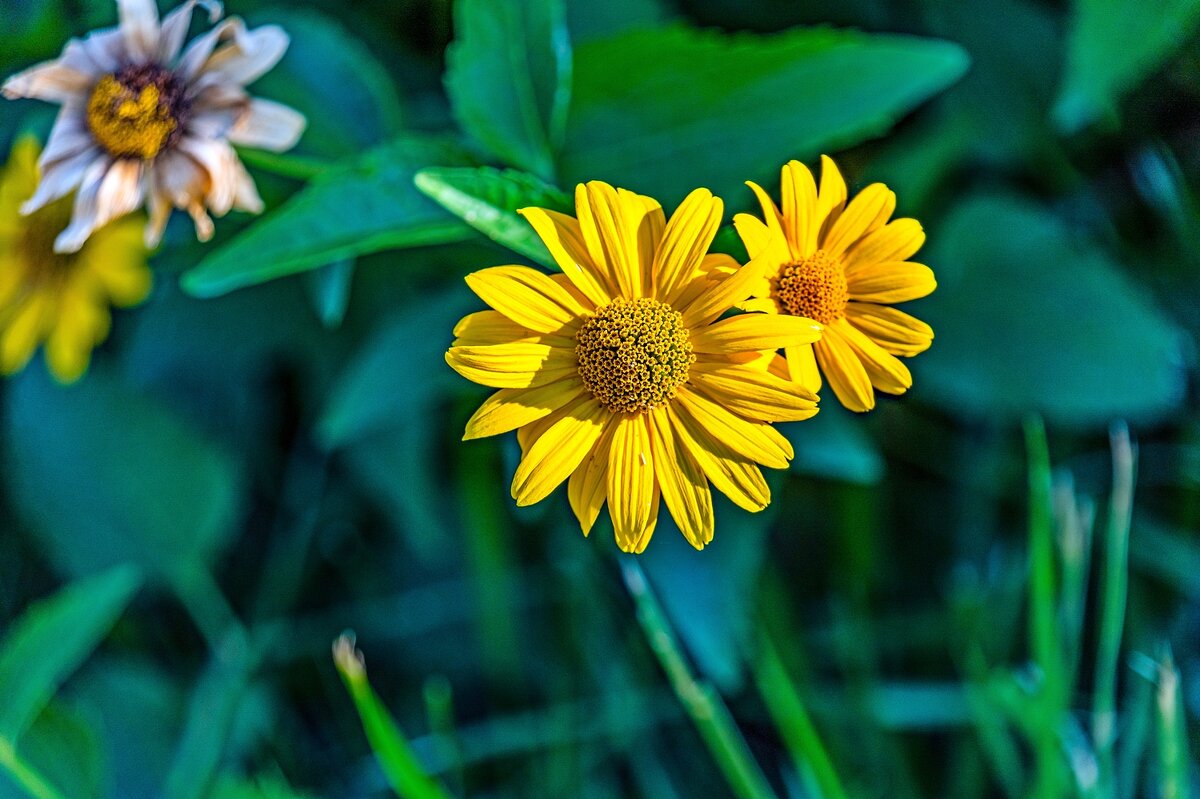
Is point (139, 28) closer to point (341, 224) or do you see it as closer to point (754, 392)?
point (341, 224)

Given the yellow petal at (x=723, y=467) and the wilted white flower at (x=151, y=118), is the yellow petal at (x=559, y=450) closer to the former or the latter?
the yellow petal at (x=723, y=467)

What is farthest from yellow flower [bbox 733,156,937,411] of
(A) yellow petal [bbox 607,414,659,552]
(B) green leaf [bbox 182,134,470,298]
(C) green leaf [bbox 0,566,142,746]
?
(C) green leaf [bbox 0,566,142,746]

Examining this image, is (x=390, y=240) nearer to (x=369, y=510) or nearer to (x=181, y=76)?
(x=181, y=76)

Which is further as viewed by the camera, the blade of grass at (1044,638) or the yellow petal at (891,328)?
the blade of grass at (1044,638)

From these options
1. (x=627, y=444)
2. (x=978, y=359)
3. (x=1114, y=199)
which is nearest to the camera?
(x=627, y=444)

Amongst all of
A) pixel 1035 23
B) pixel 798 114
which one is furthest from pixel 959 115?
pixel 798 114

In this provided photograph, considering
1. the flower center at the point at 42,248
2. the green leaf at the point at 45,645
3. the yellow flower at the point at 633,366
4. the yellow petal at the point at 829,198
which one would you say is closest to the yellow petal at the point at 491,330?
the yellow flower at the point at 633,366
